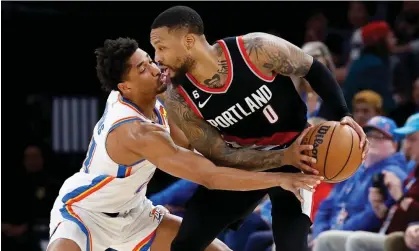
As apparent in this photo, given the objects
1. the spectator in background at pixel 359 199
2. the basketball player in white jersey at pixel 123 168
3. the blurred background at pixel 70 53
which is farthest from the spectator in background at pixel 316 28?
the basketball player in white jersey at pixel 123 168

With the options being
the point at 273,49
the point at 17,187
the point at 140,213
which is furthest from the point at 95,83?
the point at 273,49

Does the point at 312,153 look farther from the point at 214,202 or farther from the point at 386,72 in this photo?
the point at 386,72

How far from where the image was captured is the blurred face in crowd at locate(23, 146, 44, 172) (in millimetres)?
9539

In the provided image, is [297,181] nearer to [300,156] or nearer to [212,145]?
[300,156]

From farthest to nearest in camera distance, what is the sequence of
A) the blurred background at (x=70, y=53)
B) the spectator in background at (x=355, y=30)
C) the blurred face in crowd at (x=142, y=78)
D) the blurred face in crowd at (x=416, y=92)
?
1. the blurred background at (x=70, y=53)
2. the spectator in background at (x=355, y=30)
3. the blurred face in crowd at (x=416, y=92)
4. the blurred face in crowd at (x=142, y=78)

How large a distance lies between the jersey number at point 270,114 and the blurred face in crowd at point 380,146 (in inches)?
72.0

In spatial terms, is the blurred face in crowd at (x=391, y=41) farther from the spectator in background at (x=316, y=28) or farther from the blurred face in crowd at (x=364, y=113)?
the blurred face in crowd at (x=364, y=113)

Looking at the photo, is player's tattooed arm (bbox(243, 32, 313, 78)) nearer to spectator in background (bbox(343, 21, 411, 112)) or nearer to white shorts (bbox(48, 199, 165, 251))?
white shorts (bbox(48, 199, 165, 251))

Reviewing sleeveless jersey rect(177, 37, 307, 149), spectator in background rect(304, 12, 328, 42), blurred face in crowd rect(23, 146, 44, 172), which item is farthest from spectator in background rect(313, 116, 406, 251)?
blurred face in crowd rect(23, 146, 44, 172)

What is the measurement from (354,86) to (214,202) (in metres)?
3.48

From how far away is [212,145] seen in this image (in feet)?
16.3

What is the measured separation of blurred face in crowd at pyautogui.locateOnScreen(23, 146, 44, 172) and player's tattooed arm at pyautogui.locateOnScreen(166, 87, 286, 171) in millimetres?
4736

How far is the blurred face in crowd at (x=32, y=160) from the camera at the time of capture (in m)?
9.54

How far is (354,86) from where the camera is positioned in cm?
825
